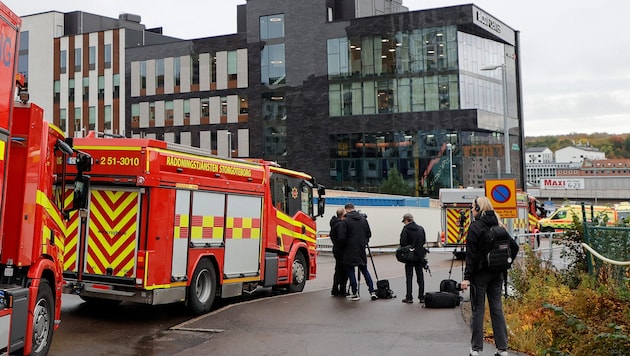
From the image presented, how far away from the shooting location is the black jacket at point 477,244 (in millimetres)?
8312

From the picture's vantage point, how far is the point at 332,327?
36.6 feet

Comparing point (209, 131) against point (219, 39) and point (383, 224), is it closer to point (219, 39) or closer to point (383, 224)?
point (219, 39)

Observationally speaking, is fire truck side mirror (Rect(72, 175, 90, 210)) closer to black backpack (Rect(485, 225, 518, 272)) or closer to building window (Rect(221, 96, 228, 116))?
black backpack (Rect(485, 225, 518, 272))

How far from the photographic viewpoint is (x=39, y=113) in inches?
324

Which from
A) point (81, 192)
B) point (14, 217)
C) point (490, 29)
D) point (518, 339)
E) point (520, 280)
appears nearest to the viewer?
point (14, 217)

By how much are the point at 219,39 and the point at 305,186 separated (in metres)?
52.8

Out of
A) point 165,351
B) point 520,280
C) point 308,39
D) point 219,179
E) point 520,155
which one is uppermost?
point 308,39

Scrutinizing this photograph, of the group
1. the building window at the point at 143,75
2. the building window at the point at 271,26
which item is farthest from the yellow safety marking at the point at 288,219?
the building window at the point at 143,75

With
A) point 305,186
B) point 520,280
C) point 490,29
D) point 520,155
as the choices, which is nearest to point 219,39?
point 490,29

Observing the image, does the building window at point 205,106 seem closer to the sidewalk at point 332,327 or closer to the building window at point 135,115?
the building window at point 135,115

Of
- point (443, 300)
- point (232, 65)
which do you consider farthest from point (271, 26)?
point (443, 300)

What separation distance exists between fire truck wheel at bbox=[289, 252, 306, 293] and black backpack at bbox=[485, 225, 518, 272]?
806 centimetres

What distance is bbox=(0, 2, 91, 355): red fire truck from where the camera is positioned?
7.32m

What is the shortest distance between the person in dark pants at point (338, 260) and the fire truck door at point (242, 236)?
159cm
